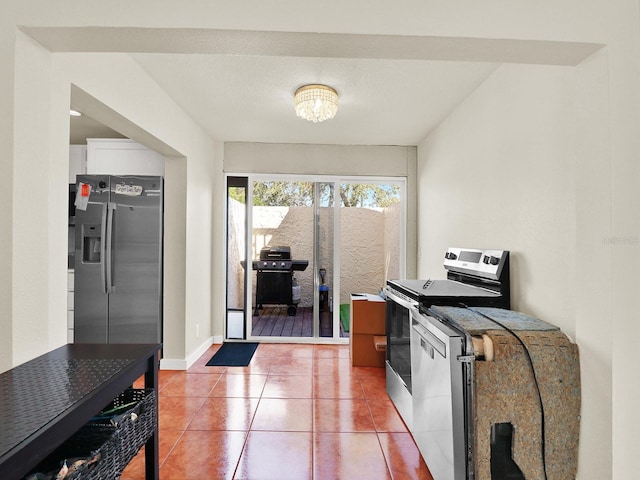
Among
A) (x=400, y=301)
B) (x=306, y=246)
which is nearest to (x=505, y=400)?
(x=400, y=301)

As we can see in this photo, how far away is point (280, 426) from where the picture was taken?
2311 mm

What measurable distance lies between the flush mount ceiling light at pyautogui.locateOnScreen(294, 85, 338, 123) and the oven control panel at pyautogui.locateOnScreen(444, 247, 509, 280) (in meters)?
1.49

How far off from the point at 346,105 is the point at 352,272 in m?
2.01

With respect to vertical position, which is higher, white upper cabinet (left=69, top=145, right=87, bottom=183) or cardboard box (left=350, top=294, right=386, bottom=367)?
white upper cabinet (left=69, top=145, right=87, bottom=183)

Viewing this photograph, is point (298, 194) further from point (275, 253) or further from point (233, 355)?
point (233, 355)

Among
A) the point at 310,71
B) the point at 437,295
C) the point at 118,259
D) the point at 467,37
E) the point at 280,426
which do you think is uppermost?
the point at 310,71

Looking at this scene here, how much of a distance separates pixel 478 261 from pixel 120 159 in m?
3.37

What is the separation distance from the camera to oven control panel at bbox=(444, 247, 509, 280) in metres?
2.07

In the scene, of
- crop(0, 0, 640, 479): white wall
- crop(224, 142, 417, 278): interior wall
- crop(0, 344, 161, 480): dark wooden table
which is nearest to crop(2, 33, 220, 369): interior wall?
crop(0, 0, 640, 479): white wall

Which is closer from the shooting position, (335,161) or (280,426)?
(280,426)

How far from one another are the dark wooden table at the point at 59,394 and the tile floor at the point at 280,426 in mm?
533

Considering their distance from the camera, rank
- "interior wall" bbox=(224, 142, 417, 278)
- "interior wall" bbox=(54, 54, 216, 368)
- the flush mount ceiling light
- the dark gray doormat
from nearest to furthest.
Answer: "interior wall" bbox=(54, 54, 216, 368), the flush mount ceiling light, the dark gray doormat, "interior wall" bbox=(224, 142, 417, 278)

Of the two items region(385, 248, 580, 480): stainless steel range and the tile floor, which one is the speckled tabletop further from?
the tile floor

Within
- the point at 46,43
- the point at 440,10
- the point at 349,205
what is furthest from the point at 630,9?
the point at 349,205
